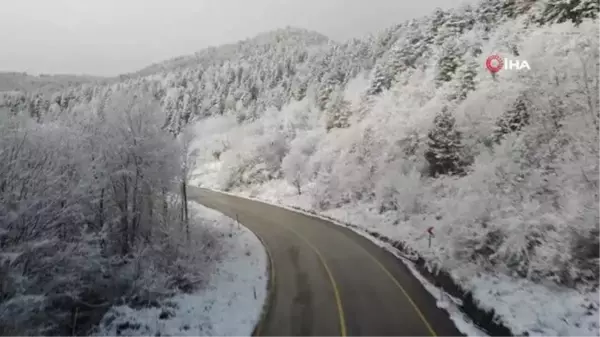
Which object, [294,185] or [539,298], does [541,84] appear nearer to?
[539,298]

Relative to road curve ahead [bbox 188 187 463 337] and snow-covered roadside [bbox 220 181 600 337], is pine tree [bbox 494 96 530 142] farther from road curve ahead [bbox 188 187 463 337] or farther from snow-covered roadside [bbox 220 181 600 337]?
snow-covered roadside [bbox 220 181 600 337]

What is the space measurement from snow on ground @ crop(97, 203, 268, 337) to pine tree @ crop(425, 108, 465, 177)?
48.4 ft

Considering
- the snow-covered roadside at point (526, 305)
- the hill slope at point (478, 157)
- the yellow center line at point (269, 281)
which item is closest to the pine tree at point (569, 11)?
the hill slope at point (478, 157)

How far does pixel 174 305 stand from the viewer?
16719 millimetres

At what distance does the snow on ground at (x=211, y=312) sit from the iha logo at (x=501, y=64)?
2599 centimetres

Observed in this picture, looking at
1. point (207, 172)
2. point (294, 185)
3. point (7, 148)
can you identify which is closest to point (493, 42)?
point (294, 185)

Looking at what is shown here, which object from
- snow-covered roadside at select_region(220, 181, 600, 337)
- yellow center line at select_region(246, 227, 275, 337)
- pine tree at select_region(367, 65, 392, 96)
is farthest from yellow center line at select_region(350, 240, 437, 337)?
pine tree at select_region(367, 65, 392, 96)

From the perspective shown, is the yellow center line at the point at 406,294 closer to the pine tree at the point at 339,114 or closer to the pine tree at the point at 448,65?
the pine tree at the point at 448,65

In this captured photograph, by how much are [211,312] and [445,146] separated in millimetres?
20400

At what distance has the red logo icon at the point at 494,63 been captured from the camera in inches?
1487

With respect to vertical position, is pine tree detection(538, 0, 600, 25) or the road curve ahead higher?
pine tree detection(538, 0, 600, 25)

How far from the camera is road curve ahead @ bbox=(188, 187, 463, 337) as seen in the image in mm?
14164

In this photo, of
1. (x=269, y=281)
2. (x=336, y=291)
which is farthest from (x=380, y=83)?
(x=336, y=291)

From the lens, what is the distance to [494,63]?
128 feet
